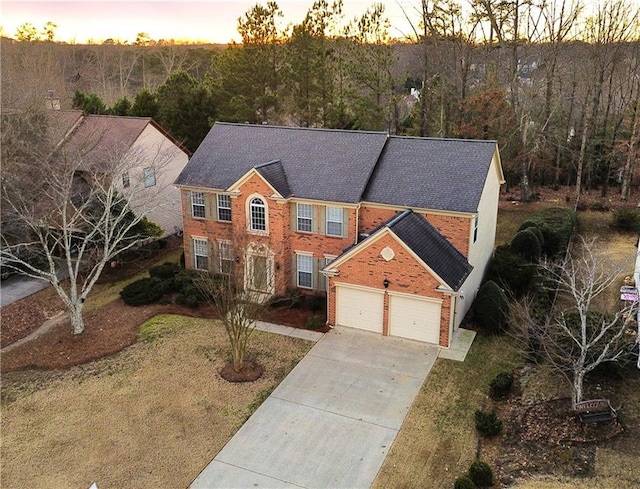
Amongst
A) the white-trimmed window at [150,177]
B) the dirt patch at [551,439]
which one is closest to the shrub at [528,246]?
the dirt patch at [551,439]

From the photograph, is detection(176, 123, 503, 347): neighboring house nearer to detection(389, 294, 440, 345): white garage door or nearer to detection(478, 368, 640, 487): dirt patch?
detection(389, 294, 440, 345): white garage door

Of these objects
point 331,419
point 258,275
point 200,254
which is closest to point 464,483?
point 331,419

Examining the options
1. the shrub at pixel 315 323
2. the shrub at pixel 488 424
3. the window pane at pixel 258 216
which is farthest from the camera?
the window pane at pixel 258 216

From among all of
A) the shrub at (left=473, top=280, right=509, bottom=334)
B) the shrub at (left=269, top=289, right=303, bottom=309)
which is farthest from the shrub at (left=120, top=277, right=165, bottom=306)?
the shrub at (left=473, top=280, right=509, bottom=334)

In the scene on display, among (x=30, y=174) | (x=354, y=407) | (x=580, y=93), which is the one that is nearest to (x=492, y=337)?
(x=354, y=407)

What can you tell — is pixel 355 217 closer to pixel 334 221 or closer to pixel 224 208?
pixel 334 221

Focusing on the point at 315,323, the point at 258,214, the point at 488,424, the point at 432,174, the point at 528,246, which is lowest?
the point at 488,424

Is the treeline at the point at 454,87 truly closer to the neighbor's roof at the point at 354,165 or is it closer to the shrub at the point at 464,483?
the neighbor's roof at the point at 354,165
